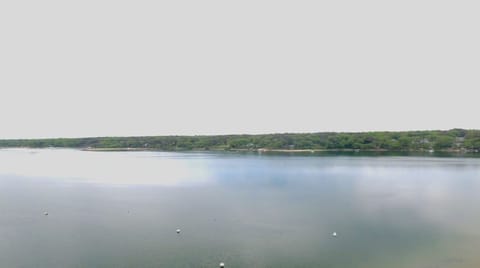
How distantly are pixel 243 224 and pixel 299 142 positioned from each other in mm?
81329

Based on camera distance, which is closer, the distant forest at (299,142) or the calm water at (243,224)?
the calm water at (243,224)

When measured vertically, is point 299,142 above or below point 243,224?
above

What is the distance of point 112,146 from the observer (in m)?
116

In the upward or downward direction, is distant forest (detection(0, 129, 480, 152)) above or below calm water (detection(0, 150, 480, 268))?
above

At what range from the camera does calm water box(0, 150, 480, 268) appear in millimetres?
12742

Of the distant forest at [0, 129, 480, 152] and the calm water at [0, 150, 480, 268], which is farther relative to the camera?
the distant forest at [0, 129, 480, 152]

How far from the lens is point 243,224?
1730 centimetres

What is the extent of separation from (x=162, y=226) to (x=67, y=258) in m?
4.90

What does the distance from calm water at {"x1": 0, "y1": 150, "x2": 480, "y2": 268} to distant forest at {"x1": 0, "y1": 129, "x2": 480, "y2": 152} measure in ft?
194

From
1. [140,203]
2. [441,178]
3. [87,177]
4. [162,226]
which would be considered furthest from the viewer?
[87,177]

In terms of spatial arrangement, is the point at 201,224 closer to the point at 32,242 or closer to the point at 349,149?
the point at 32,242

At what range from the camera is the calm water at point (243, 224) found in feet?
41.8

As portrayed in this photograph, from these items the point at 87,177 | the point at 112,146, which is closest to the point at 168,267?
the point at 87,177

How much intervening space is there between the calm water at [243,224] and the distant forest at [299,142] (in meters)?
59.2
